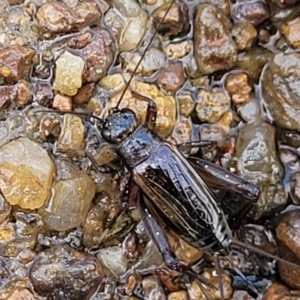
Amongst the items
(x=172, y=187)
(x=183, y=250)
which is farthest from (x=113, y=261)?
(x=172, y=187)

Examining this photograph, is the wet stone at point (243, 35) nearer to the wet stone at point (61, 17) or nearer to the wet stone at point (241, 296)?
the wet stone at point (61, 17)

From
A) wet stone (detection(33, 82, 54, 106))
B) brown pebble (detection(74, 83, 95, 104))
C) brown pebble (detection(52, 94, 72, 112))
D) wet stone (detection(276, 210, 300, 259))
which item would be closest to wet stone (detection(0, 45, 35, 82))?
wet stone (detection(33, 82, 54, 106))

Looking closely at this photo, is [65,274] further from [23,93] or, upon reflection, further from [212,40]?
[212,40]

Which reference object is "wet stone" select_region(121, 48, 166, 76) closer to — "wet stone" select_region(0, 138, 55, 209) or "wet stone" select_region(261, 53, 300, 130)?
"wet stone" select_region(261, 53, 300, 130)

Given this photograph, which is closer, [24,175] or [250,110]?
[24,175]

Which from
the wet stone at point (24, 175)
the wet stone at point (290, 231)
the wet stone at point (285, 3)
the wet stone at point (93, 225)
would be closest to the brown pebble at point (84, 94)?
the wet stone at point (24, 175)

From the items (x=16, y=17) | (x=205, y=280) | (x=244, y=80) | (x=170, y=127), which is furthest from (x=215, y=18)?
(x=205, y=280)
